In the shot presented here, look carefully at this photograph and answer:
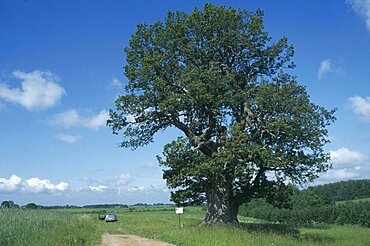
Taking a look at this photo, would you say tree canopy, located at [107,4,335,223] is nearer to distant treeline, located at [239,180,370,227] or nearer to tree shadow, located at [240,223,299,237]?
tree shadow, located at [240,223,299,237]

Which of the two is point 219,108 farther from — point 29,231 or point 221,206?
point 29,231

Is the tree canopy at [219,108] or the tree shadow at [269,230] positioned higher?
the tree canopy at [219,108]

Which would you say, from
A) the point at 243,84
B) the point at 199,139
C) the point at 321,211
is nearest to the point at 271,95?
the point at 243,84

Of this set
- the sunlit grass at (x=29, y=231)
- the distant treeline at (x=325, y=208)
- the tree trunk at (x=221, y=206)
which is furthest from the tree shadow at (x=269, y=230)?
the sunlit grass at (x=29, y=231)

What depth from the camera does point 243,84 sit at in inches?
1219

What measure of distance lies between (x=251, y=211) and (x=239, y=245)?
80.4 meters

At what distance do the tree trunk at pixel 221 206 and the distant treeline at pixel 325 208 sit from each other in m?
14.3

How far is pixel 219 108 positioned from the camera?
98.6 ft

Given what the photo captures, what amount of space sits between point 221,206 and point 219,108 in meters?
7.43

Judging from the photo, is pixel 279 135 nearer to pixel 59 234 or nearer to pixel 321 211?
pixel 59 234

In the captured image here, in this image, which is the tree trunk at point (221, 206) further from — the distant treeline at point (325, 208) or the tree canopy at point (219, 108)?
the distant treeline at point (325, 208)

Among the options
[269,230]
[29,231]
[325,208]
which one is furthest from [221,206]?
[325,208]

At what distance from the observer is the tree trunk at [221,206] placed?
3098 cm

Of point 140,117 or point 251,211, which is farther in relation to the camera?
point 251,211
